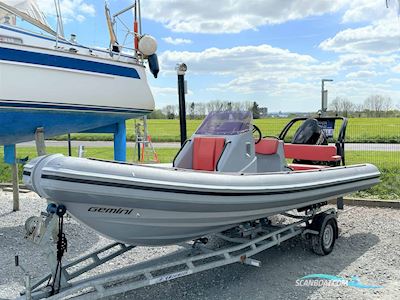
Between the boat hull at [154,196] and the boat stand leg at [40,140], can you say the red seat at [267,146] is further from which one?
the boat stand leg at [40,140]

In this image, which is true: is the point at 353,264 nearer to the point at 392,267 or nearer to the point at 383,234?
the point at 392,267

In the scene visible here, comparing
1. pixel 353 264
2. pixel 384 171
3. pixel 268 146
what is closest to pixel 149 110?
pixel 268 146

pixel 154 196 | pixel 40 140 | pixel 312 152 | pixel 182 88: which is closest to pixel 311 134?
pixel 312 152

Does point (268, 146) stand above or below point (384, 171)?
above

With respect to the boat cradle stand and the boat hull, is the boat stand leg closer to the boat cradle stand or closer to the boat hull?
the boat cradle stand

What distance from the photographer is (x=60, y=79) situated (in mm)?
5875

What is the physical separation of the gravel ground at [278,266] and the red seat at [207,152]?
3.68ft

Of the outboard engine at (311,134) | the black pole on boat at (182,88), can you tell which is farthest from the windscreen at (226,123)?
the black pole on boat at (182,88)

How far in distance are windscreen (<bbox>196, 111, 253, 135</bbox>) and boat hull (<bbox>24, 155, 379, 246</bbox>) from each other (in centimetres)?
77

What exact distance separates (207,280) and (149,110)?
3.90 m

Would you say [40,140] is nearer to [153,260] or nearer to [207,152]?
Answer: [207,152]

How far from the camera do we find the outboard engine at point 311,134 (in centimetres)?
619

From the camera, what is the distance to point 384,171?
8.85 meters

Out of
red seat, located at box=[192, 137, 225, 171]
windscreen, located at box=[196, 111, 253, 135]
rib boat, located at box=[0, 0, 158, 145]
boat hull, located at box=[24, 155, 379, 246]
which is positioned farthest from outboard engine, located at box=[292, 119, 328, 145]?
rib boat, located at box=[0, 0, 158, 145]
